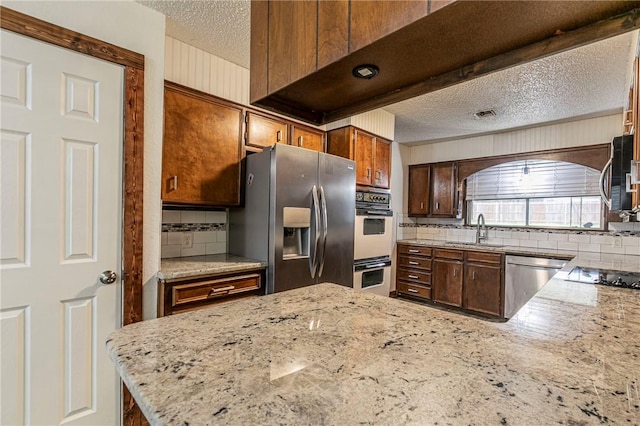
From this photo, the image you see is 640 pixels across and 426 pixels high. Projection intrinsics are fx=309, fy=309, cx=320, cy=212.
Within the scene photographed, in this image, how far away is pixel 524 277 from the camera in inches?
137

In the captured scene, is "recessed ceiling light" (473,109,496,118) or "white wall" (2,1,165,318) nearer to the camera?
"white wall" (2,1,165,318)

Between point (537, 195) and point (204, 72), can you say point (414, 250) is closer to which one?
point (537, 195)

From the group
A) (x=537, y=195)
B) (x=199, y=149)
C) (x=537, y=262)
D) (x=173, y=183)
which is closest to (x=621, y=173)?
(x=537, y=262)

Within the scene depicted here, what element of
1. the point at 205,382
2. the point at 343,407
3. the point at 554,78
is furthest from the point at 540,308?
the point at 554,78

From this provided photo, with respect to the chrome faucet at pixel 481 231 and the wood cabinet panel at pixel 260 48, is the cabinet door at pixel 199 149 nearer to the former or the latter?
the wood cabinet panel at pixel 260 48

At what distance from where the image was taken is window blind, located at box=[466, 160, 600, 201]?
360 centimetres

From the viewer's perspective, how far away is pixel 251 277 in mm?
2191

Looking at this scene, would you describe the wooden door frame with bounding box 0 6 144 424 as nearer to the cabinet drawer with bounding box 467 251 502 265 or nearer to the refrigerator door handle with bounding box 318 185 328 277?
the refrigerator door handle with bounding box 318 185 328 277

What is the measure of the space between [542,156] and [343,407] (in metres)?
4.39

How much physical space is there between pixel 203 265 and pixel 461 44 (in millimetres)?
1928

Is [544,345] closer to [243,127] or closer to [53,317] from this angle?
[53,317]

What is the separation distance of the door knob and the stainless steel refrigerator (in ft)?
3.01

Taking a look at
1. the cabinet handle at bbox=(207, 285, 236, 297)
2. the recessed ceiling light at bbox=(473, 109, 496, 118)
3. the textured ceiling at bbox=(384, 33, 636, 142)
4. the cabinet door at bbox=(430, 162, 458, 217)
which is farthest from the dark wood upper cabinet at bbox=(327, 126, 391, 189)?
the cabinet handle at bbox=(207, 285, 236, 297)

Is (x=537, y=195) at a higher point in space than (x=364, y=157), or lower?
lower
